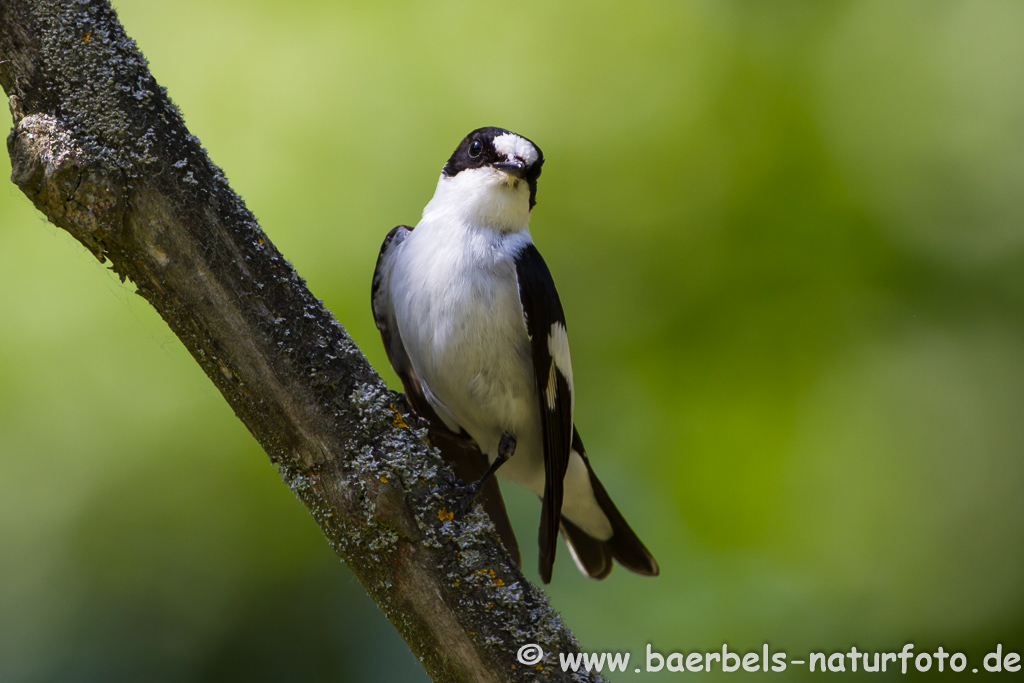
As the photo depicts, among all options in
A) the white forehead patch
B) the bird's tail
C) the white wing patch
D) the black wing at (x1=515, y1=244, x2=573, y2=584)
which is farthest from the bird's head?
the bird's tail

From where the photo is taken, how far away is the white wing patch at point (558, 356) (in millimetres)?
2176

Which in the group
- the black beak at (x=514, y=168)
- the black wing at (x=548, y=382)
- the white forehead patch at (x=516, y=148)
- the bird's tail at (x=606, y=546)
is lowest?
the bird's tail at (x=606, y=546)

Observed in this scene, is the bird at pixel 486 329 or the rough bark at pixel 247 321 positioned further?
the bird at pixel 486 329

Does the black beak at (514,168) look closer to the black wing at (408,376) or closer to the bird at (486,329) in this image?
the bird at (486,329)

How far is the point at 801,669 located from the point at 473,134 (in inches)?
95.2

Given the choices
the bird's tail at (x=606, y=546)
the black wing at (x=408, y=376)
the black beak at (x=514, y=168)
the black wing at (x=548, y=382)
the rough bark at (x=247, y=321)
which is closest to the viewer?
the rough bark at (x=247, y=321)

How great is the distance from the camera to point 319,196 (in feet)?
9.98

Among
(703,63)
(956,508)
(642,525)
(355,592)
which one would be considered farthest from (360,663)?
(703,63)

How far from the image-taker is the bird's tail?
8.70 ft

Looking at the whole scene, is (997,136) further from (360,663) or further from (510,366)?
(360,663)

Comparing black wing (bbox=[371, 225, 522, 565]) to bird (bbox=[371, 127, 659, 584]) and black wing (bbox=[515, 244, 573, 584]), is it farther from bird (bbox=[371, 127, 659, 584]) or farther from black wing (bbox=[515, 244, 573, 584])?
black wing (bbox=[515, 244, 573, 584])

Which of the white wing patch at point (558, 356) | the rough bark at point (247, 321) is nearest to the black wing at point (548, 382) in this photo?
the white wing patch at point (558, 356)

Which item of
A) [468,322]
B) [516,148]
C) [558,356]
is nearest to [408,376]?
[468,322]

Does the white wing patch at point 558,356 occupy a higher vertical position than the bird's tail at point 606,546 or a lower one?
higher
